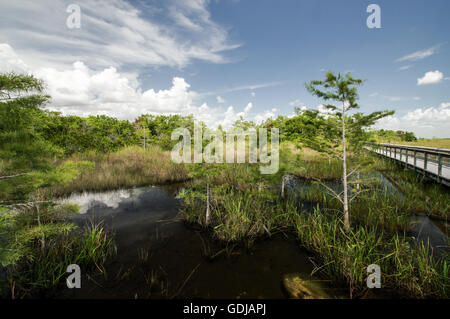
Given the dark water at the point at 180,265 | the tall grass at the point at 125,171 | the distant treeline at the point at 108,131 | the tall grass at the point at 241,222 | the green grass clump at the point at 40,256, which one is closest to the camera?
the green grass clump at the point at 40,256

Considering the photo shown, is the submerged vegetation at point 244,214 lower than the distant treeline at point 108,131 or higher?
lower

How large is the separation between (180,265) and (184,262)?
0.12 meters

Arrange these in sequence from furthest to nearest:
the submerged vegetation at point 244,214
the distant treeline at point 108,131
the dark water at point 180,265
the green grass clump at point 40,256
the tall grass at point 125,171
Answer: the distant treeline at point 108,131 < the tall grass at point 125,171 < the dark water at point 180,265 < the submerged vegetation at point 244,214 < the green grass clump at point 40,256

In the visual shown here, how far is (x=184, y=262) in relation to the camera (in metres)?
3.89

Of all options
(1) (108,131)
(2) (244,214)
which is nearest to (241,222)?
(2) (244,214)

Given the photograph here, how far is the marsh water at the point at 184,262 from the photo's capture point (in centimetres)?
311

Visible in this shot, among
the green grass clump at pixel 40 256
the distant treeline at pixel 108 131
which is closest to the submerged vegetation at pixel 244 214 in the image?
the green grass clump at pixel 40 256

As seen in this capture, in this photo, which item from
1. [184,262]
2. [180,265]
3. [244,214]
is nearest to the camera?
[180,265]

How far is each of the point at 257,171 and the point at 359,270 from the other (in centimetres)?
388

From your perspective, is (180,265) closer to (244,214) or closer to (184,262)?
(184,262)

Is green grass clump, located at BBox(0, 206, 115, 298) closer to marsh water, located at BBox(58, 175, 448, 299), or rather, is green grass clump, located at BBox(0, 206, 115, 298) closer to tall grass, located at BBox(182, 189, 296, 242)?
marsh water, located at BBox(58, 175, 448, 299)

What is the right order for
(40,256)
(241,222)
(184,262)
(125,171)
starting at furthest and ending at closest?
(125,171), (241,222), (184,262), (40,256)

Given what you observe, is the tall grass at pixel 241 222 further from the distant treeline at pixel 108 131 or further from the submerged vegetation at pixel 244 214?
the distant treeline at pixel 108 131
